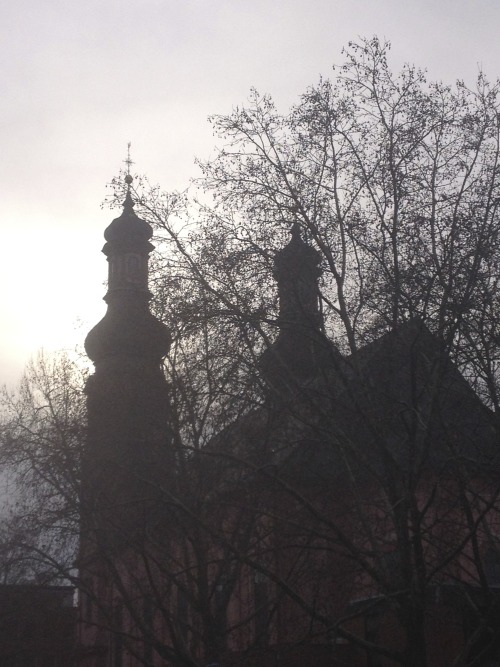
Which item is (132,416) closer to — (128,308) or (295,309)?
(295,309)

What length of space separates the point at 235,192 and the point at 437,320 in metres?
3.69

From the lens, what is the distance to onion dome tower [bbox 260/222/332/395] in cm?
1535

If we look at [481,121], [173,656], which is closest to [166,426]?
[173,656]

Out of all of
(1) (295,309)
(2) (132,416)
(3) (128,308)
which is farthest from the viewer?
(3) (128,308)

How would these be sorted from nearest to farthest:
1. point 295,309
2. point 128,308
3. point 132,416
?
point 295,309 < point 132,416 < point 128,308

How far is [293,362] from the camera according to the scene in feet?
55.3

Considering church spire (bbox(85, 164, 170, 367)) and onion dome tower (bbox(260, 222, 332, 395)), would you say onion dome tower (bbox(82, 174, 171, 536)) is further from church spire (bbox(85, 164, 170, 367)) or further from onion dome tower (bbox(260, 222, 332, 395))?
onion dome tower (bbox(260, 222, 332, 395))

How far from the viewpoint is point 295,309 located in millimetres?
15656

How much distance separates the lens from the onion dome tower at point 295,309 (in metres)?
15.4

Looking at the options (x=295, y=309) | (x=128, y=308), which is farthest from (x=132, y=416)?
(x=128, y=308)

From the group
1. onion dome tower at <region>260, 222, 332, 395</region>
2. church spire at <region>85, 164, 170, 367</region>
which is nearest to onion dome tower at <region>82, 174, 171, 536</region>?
church spire at <region>85, 164, 170, 367</region>

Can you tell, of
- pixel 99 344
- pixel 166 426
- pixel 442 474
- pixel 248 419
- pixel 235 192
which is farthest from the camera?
pixel 99 344

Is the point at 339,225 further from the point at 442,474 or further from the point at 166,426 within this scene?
the point at 166,426

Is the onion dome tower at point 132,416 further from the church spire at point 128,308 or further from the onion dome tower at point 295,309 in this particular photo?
the onion dome tower at point 295,309
